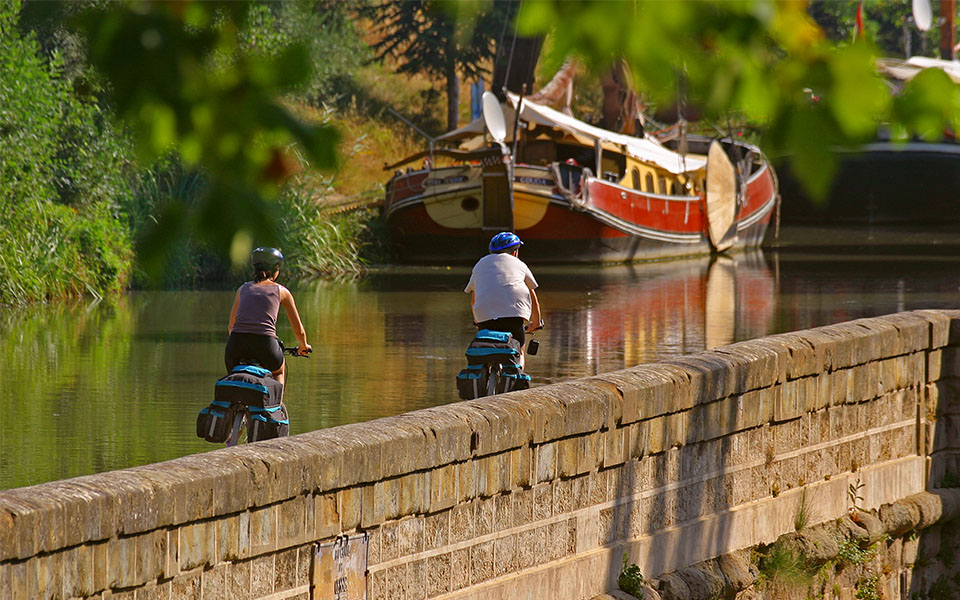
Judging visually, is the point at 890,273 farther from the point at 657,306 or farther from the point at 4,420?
the point at 4,420

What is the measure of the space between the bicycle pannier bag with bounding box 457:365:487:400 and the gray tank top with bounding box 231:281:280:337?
6.15 ft

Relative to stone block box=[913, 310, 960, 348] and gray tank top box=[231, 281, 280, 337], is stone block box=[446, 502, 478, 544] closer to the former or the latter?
gray tank top box=[231, 281, 280, 337]

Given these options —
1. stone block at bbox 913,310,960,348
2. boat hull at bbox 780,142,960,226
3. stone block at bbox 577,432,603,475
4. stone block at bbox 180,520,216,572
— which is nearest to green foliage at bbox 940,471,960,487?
stone block at bbox 913,310,960,348

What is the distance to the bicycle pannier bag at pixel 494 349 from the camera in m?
10.6

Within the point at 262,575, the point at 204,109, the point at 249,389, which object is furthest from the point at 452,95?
the point at 204,109

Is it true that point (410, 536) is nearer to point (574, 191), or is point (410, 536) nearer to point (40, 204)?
point (40, 204)

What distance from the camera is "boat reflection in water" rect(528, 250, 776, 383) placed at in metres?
17.8

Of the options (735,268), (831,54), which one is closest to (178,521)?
(831,54)

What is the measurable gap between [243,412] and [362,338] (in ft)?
36.8

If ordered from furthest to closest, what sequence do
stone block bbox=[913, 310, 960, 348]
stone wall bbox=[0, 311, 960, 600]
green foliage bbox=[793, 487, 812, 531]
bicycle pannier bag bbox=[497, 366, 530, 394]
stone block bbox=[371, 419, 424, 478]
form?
1. stone block bbox=[913, 310, 960, 348]
2. bicycle pannier bag bbox=[497, 366, 530, 394]
3. green foliage bbox=[793, 487, 812, 531]
4. stone block bbox=[371, 419, 424, 478]
5. stone wall bbox=[0, 311, 960, 600]

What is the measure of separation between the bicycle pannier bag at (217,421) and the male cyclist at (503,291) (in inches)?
97.6

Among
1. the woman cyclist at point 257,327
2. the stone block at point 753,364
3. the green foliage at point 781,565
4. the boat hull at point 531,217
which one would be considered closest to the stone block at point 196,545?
the woman cyclist at point 257,327

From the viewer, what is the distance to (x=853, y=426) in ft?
32.5

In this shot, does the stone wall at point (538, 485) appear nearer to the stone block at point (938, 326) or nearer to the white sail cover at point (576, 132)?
the stone block at point (938, 326)
